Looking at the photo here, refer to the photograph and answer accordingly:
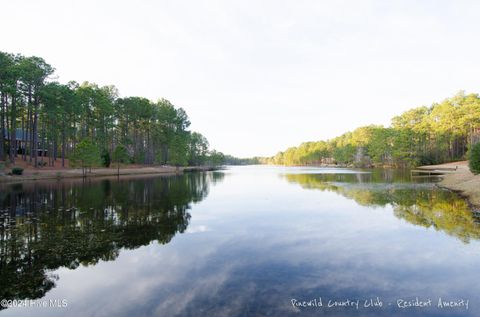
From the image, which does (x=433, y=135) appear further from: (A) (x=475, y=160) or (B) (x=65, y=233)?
(B) (x=65, y=233)

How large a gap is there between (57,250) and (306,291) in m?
9.69

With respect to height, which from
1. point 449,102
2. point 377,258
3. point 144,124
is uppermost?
point 449,102

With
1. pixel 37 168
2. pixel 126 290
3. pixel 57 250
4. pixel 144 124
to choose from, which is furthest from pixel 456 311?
pixel 144 124

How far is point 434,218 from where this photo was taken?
16625 mm

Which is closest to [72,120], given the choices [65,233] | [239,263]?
[65,233]

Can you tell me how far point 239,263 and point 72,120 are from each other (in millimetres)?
69218

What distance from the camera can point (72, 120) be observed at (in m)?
65.1

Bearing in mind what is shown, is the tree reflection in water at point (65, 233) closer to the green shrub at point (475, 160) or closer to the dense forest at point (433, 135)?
the green shrub at point (475, 160)

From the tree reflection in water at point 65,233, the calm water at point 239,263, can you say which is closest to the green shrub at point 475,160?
the calm water at point 239,263

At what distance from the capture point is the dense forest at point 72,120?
47406 mm

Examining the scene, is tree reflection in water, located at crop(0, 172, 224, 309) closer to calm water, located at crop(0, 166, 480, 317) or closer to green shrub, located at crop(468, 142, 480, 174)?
calm water, located at crop(0, 166, 480, 317)

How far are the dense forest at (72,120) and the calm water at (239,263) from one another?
124 ft

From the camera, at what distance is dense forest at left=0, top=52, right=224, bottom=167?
47.4 m

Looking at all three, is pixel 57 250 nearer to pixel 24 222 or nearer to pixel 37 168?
pixel 24 222
